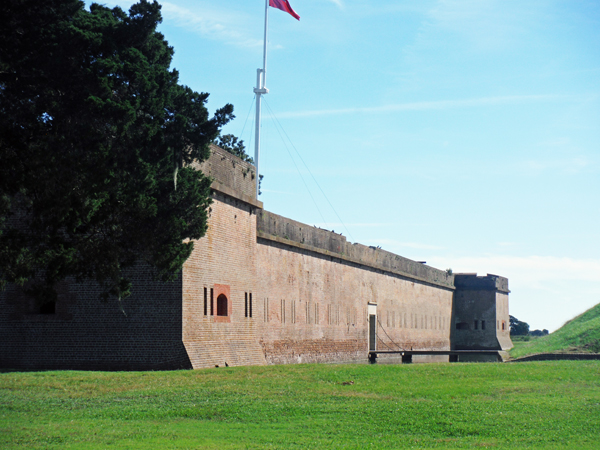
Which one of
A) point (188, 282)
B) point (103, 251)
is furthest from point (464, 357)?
point (103, 251)

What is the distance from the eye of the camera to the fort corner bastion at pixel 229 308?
17828 mm

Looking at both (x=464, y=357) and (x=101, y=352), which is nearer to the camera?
(x=101, y=352)

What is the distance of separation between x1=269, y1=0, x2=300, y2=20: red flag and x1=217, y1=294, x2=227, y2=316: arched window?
12.6 m

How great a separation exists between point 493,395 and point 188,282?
26.5 ft

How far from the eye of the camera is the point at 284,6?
27656 mm

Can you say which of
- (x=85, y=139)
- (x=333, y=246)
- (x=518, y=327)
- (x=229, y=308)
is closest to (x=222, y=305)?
(x=229, y=308)

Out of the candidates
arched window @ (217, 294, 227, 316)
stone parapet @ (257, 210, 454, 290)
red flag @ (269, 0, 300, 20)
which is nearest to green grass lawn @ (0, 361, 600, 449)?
arched window @ (217, 294, 227, 316)

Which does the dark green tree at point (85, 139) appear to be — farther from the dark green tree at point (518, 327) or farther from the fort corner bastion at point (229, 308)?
the dark green tree at point (518, 327)

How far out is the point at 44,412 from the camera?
1164 cm

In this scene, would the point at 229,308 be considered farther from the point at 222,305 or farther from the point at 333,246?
the point at 333,246

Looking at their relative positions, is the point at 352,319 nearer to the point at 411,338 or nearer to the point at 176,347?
the point at 411,338

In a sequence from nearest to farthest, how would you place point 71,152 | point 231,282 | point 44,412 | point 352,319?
point 44,412 < point 71,152 < point 231,282 < point 352,319

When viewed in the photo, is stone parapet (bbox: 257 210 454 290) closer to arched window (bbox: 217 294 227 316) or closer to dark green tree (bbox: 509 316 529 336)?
arched window (bbox: 217 294 227 316)

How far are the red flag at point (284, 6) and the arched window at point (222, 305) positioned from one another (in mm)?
12589
